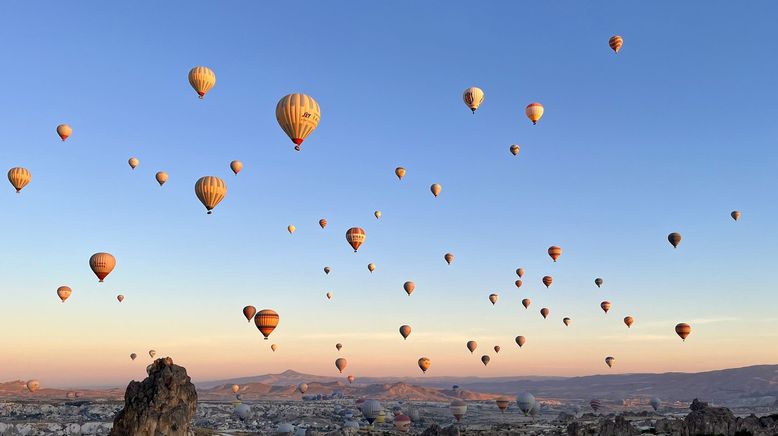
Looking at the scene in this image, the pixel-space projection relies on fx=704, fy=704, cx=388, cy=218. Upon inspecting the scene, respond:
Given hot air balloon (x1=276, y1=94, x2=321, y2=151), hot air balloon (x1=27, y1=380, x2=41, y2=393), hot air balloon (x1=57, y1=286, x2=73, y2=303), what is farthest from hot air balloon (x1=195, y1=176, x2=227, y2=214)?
hot air balloon (x1=27, y1=380, x2=41, y2=393)

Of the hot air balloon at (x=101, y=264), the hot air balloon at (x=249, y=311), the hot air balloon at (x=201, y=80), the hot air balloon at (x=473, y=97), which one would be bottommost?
the hot air balloon at (x=249, y=311)

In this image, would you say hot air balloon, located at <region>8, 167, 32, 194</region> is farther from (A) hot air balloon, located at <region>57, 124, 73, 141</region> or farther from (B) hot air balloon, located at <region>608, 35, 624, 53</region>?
(B) hot air balloon, located at <region>608, 35, 624, 53</region>

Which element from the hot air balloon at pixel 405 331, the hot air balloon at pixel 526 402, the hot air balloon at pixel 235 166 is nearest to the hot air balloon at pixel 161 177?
the hot air balloon at pixel 235 166

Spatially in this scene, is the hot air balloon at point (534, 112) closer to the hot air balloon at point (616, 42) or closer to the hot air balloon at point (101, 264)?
the hot air balloon at point (616, 42)

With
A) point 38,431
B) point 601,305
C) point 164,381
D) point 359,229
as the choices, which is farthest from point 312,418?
point 164,381

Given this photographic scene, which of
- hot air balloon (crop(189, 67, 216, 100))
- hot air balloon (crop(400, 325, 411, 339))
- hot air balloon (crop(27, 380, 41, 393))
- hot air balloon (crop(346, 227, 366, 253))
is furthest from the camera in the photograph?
hot air balloon (crop(27, 380, 41, 393))

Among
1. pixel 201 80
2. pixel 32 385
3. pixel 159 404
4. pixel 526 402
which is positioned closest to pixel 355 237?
pixel 201 80

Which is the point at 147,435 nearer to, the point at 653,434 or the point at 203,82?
the point at 203,82
